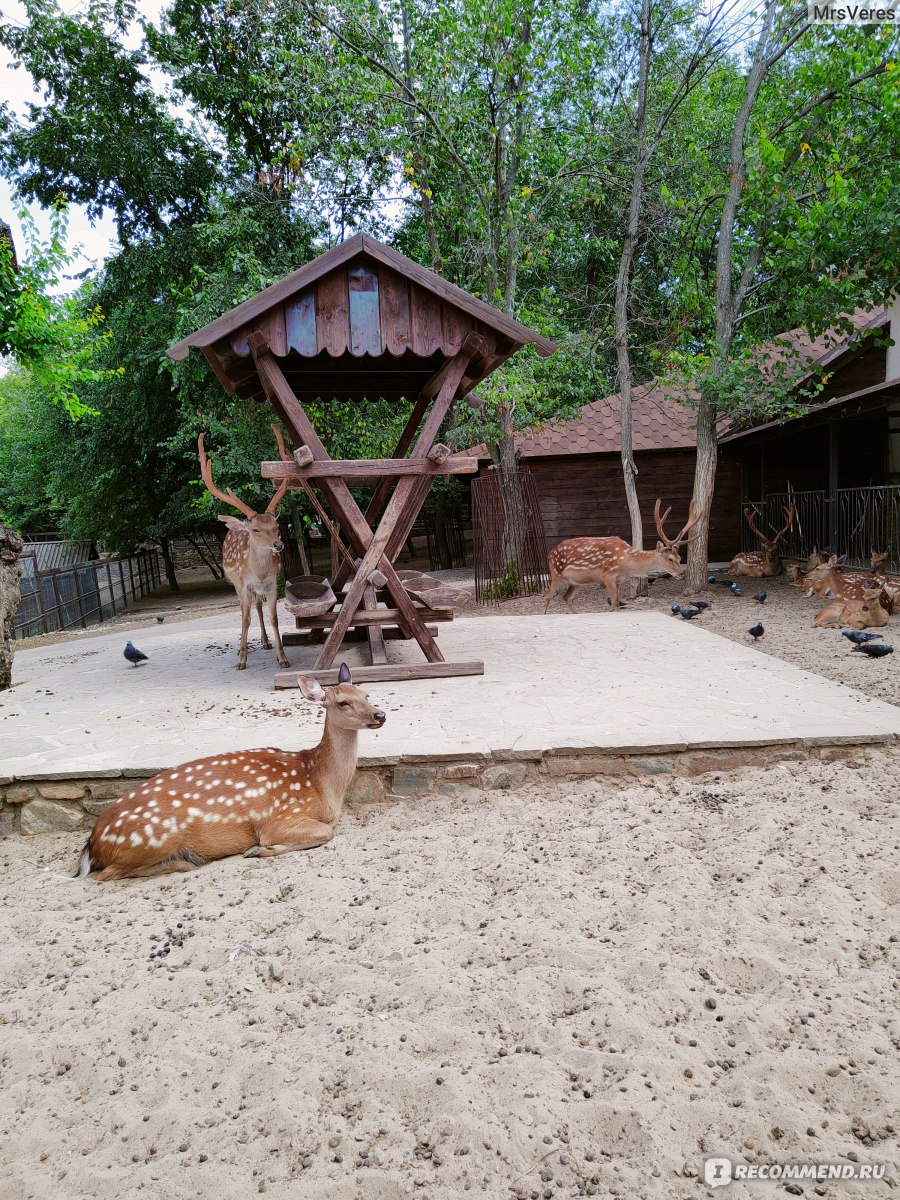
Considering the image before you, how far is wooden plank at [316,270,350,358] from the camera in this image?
5.87 metres

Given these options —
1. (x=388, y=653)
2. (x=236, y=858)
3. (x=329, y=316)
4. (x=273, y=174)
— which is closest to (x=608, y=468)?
(x=273, y=174)

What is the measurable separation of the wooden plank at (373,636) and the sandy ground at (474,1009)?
268 cm

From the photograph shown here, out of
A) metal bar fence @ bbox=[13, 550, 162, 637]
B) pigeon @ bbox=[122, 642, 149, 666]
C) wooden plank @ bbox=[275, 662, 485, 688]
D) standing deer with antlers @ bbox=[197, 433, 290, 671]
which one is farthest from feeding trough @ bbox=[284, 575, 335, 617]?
metal bar fence @ bbox=[13, 550, 162, 637]

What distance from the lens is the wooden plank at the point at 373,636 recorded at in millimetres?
6473

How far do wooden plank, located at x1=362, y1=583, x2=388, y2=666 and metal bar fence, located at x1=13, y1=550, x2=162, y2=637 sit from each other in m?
7.06

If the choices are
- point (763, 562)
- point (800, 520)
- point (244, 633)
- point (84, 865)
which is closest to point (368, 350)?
point (244, 633)

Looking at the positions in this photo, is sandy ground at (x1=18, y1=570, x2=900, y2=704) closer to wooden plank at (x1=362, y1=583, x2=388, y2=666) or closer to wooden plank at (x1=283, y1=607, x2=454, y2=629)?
wooden plank at (x1=283, y1=607, x2=454, y2=629)

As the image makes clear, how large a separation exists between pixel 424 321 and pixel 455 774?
3.59m

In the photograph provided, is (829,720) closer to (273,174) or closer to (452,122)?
(452,122)

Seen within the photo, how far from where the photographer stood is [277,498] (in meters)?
7.14

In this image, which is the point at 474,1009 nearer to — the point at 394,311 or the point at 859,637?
the point at 394,311

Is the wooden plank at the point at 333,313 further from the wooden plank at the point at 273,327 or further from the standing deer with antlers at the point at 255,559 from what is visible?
the standing deer with antlers at the point at 255,559

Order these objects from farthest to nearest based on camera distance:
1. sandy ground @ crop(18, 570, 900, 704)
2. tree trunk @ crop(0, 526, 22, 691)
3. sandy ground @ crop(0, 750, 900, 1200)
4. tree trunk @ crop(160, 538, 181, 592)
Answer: tree trunk @ crop(160, 538, 181, 592)
tree trunk @ crop(0, 526, 22, 691)
sandy ground @ crop(18, 570, 900, 704)
sandy ground @ crop(0, 750, 900, 1200)

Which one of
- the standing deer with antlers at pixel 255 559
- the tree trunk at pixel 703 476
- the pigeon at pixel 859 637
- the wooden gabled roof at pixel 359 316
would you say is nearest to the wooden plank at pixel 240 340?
the wooden gabled roof at pixel 359 316
